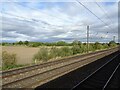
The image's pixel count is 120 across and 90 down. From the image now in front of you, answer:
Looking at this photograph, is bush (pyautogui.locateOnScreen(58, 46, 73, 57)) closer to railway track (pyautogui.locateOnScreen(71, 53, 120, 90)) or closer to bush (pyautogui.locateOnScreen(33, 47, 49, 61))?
bush (pyautogui.locateOnScreen(33, 47, 49, 61))

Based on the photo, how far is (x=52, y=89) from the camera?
38.5ft

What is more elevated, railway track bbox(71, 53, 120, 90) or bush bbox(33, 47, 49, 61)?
bush bbox(33, 47, 49, 61)

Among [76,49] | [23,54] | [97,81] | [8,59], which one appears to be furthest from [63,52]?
[97,81]

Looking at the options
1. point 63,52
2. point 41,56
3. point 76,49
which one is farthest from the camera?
point 76,49

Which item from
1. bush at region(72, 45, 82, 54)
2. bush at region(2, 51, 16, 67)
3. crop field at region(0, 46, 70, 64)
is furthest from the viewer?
bush at region(72, 45, 82, 54)

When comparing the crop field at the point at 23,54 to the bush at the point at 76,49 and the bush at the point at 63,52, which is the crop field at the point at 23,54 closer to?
the bush at the point at 63,52

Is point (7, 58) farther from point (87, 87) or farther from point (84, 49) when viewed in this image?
point (84, 49)

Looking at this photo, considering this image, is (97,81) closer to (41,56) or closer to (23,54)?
(41,56)

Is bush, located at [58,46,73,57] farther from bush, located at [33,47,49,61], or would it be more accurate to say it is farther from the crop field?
bush, located at [33,47,49,61]

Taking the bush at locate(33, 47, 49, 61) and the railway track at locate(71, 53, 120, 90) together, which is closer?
the railway track at locate(71, 53, 120, 90)

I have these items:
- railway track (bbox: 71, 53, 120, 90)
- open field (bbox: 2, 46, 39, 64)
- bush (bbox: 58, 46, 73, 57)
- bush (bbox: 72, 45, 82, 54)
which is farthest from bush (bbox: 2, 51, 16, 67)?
bush (bbox: 72, 45, 82, 54)

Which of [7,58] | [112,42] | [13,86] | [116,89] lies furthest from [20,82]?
[112,42]

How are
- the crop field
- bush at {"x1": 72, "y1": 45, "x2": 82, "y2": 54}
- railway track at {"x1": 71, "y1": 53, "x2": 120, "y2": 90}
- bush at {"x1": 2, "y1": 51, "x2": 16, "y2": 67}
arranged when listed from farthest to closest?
1. bush at {"x1": 72, "y1": 45, "x2": 82, "y2": 54}
2. the crop field
3. bush at {"x1": 2, "y1": 51, "x2": 16, "y2": 67}
4. railway track at {"x1": 71, "y1": 53, "x2": 120, "y2": 90}

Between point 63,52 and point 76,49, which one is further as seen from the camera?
point 76,49
